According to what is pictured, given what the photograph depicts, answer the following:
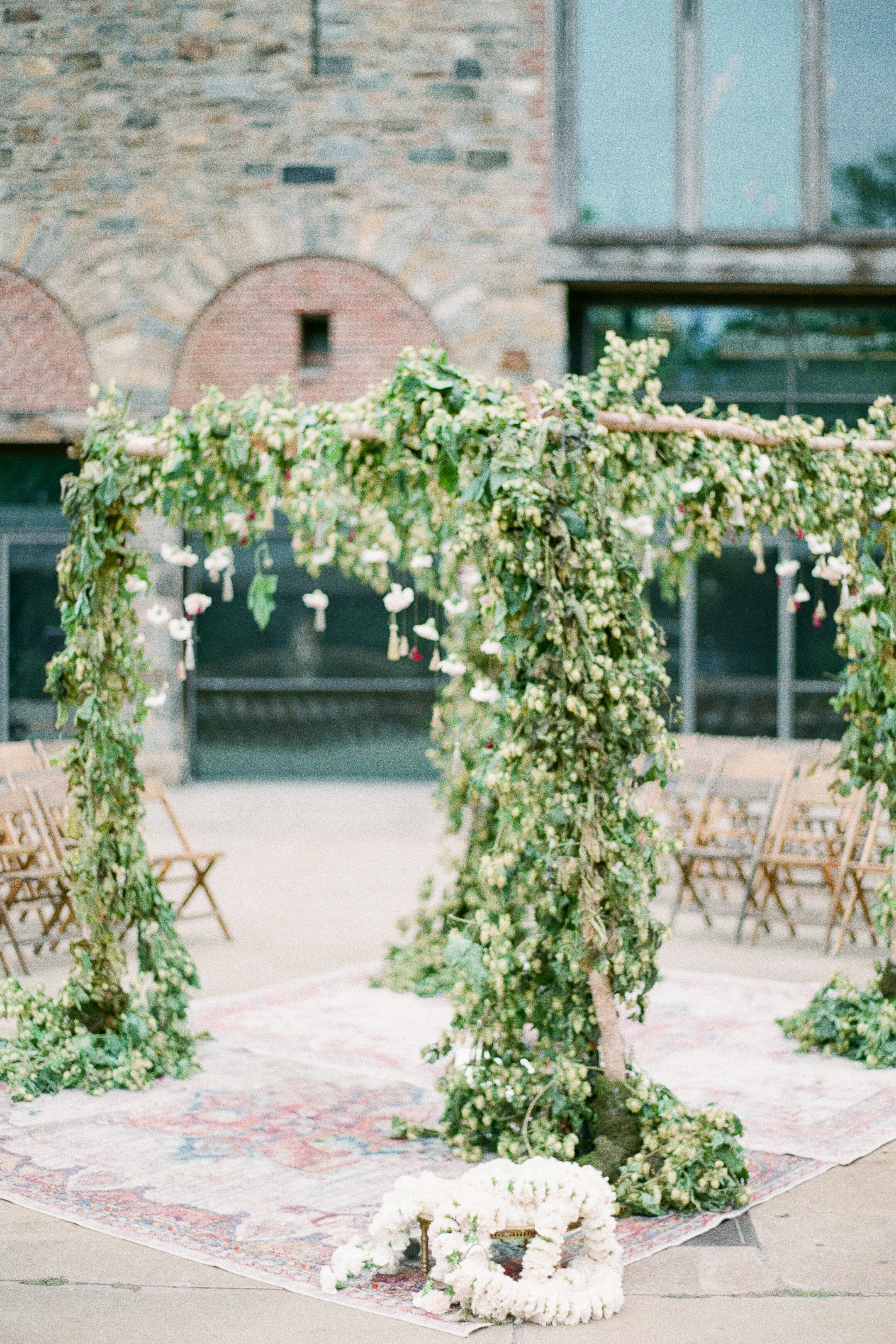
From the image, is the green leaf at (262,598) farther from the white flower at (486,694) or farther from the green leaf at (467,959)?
the green leaf at (467,959)

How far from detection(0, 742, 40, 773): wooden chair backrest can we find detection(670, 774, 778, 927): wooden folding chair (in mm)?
3668

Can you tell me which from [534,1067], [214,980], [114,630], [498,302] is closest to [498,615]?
[534,1067]

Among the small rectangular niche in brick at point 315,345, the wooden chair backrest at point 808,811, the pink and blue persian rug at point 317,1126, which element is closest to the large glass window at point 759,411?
the small rectangular niche in brick at point 315,345

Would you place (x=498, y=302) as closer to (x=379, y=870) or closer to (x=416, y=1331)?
(x=379, y=870)

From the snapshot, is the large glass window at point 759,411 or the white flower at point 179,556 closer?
the white flower at point 179,556

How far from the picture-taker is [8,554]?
1403 cm

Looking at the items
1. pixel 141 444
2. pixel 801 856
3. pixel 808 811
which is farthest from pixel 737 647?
pixel 141 444

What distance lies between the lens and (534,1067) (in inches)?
181

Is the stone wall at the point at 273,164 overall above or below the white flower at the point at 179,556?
above

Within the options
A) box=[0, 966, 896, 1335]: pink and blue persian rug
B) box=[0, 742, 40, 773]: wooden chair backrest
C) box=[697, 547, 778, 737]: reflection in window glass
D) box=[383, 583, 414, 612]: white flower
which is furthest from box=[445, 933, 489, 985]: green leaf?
box=[697, 547, 778, 737]: reflection in window glass

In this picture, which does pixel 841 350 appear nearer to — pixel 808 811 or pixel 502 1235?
pixel 808 811

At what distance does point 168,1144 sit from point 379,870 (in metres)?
5.22

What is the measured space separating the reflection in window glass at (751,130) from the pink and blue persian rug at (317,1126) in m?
8.79

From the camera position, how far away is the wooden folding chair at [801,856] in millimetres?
7684
